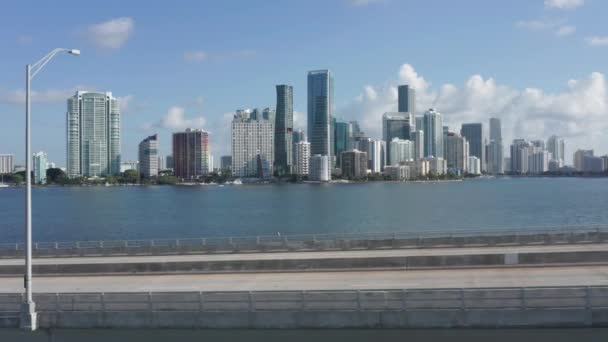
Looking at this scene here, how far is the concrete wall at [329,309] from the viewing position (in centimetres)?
1655

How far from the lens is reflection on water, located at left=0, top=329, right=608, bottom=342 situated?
646 inches

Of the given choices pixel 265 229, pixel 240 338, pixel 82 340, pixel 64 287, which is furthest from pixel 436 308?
pixel 265 229

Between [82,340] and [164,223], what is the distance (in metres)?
74.6

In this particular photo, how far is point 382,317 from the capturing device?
16969mm

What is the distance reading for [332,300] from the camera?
17281 millimetres

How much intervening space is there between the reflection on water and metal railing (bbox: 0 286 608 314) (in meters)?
0.62

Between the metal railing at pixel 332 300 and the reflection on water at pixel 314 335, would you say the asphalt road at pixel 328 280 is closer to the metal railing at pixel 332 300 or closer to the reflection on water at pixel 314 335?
the metal railing at pixel 332 300

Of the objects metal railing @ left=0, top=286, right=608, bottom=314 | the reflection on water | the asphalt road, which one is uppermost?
metal railing @ left=0, top=286, right=608, bottom=314

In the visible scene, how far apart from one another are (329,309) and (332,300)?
0.27 meters

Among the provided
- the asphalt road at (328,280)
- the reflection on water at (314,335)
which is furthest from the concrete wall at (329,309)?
the asphalt road at (328,280)

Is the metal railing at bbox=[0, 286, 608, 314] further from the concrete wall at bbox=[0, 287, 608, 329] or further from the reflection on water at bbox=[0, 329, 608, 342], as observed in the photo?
the reflection on water at bbox=[0, 329, 608, 342]

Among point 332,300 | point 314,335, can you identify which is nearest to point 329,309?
point 332,300

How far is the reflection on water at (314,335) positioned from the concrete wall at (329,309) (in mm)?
173

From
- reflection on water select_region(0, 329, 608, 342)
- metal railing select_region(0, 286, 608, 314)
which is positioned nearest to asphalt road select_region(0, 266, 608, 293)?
metal railing select_region(0, 286, 608, 314)
